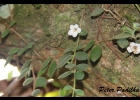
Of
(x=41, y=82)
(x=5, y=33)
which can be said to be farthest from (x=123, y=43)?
(x=5, y=33)

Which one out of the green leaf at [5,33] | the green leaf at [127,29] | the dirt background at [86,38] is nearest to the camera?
the green leaf at [127,29]

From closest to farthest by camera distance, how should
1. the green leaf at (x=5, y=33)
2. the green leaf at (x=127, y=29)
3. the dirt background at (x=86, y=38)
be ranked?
the green leaf at (x=127, y=29)
the dirt background at (x=86, y=38)
the green leaf at (x=5, y=33)

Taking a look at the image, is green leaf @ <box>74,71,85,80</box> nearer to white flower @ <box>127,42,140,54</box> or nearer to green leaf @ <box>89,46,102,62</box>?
green leaf @ <box>89,46,102,62</box>

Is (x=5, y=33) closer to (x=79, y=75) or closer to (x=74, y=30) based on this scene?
(x=74, y=30)

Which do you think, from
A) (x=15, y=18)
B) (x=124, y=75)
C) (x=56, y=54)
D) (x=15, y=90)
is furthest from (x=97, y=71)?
(x=15, y=90)

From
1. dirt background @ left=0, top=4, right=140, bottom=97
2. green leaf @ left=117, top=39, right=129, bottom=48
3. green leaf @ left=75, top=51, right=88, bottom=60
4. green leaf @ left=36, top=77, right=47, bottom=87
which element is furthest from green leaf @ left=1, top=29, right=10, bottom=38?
green leaf @ left=117, top=39, right=129, bottom=48

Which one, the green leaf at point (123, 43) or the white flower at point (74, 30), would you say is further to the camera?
the white flower at point (74, 30)

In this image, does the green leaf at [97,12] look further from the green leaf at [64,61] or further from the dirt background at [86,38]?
the green leaf at [64,61]

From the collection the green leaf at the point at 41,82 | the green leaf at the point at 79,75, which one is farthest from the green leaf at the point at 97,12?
the green leaf at the point at 41,82
